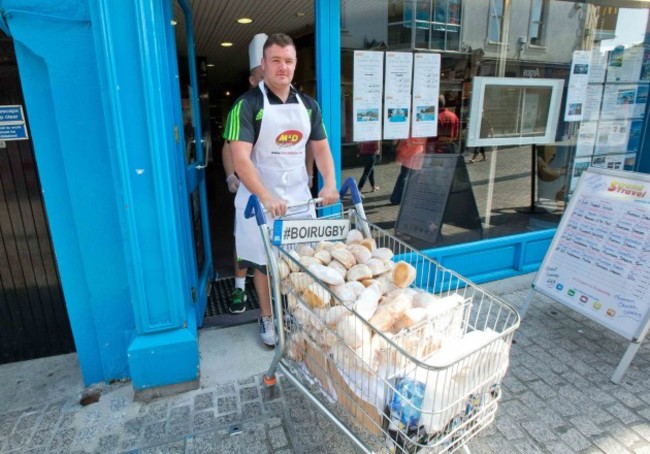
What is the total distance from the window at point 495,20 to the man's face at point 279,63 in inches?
95.3

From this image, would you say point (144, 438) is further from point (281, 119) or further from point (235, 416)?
point (281, 119)

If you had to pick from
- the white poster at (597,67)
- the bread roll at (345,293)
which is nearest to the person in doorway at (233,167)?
the bread roll at (345,293)

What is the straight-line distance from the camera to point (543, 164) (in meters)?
4.54

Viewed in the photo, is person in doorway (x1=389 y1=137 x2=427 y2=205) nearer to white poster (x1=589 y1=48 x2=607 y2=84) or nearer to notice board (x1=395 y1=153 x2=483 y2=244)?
notice board (x1=395 y1=153 x2=483 y2=244)

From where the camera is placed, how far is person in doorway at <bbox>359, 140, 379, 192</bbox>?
3582 mm

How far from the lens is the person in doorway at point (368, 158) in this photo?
141 inches

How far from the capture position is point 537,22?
404 centimetres

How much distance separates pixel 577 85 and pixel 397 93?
7.07 ft

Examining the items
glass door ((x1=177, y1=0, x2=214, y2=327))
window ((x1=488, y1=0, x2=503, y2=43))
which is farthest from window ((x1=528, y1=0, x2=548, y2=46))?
glass door ((x1=177, y1=0, x2=214, y2=327))

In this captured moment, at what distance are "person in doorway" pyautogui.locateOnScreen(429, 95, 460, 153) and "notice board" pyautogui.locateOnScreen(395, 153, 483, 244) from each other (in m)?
0.09

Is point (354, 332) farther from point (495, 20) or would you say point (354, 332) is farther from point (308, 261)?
point (495, 20)

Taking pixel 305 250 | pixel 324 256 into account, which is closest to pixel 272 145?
pixel 305 250

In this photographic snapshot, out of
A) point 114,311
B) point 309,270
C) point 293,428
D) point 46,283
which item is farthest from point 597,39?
point 46,283

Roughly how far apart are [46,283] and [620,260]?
3973 millimetres
